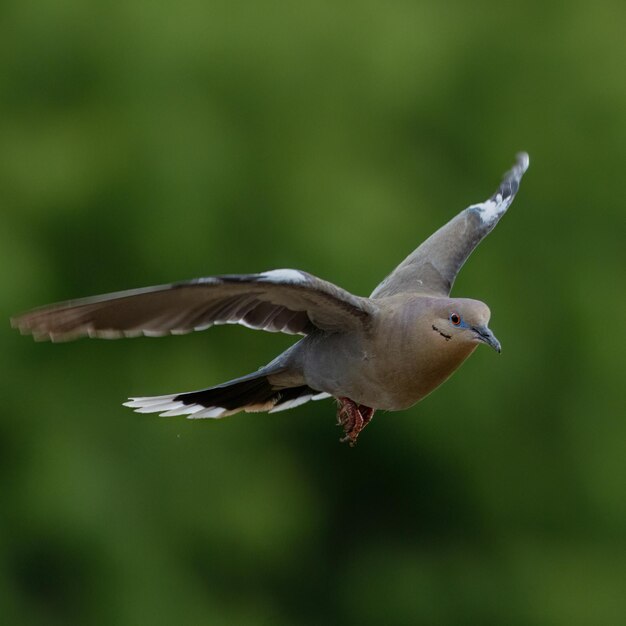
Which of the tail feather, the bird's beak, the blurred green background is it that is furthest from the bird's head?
the blurred green background

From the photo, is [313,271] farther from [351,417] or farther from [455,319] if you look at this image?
[455,319]

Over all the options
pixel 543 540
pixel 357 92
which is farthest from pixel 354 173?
pixel 543 540

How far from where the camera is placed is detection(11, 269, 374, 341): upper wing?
4.43 metres

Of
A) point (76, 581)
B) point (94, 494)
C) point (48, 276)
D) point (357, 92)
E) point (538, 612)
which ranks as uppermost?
point (357, 92)

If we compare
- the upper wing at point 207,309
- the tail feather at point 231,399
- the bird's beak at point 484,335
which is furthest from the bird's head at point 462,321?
the tail feather at point 231,399

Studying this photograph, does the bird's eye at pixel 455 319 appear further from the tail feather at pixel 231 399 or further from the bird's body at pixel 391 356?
the tail feather at pixel 231 399

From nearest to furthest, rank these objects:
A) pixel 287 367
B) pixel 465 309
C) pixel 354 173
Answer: pixel 465 309, pixel 287 367, pixel 354 173

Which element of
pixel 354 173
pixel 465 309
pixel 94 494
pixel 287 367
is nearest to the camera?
pixel 465 309

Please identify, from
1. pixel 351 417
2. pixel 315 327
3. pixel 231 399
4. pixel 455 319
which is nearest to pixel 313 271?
pixel 231 399

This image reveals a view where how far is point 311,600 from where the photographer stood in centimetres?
1334

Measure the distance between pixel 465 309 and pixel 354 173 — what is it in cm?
795

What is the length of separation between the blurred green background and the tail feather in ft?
17.1

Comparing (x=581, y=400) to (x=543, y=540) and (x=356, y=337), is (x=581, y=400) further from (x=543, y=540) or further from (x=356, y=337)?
(x=356, y=337)

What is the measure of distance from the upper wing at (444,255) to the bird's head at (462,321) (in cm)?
64
